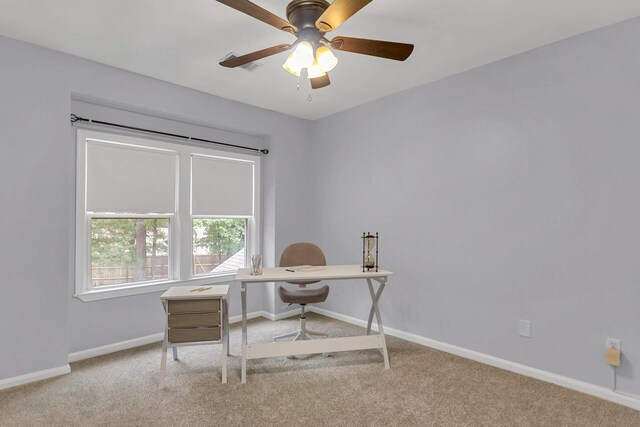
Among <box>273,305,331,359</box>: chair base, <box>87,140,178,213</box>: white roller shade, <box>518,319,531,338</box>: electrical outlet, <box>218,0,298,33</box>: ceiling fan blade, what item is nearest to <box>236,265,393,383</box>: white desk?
<box>273,305,331,359</box>: chair base

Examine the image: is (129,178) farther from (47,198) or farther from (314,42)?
(314,42)

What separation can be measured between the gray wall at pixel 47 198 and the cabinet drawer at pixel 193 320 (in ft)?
3.32

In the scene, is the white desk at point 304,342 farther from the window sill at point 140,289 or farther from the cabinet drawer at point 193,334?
the window sill at point 140,289

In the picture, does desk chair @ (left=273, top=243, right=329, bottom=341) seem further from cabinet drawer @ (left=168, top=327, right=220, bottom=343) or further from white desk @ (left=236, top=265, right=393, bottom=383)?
cabinet drawer @ (left=168, top=327, right=220, bottom=343)

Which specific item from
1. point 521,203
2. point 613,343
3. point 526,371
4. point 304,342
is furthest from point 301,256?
point 613,343

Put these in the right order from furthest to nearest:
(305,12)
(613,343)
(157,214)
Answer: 1. (157,214)
2. (613,343)
3. (305,12)

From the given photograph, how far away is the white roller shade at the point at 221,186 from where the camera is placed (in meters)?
3.94

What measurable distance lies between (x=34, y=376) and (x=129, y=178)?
1799 mm

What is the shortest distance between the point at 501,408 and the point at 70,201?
3.79m

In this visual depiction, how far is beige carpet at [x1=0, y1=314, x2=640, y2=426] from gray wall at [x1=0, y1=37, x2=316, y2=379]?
297 mm

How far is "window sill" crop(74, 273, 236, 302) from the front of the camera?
10.3ft

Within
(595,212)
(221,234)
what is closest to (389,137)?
(595,212)

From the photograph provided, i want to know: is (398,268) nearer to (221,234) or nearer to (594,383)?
(594,383)

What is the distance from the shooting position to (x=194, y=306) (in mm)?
2643
